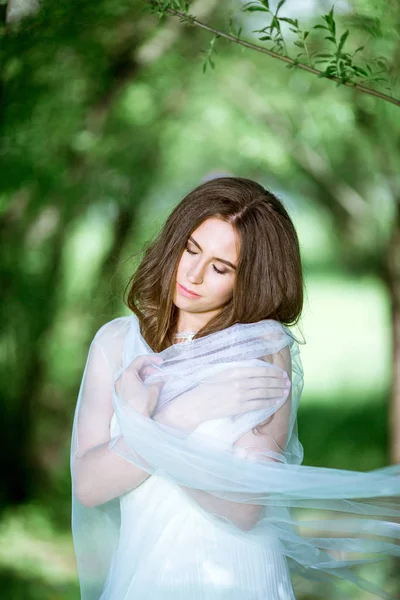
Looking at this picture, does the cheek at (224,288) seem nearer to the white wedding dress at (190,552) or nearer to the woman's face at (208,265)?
the woman's face at (208,265)

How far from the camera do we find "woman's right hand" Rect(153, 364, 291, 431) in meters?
1.85

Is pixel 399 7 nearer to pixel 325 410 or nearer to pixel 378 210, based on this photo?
pixel 378 210

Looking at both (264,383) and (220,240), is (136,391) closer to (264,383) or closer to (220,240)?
(264,383)

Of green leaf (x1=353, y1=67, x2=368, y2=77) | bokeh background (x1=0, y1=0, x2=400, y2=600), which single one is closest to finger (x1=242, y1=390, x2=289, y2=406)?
green leaf (x1=353, y1=67, x2=368, y2=77)

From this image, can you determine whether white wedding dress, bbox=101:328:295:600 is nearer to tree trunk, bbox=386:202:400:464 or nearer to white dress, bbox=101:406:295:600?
white dress, bbox=101:406:295:600

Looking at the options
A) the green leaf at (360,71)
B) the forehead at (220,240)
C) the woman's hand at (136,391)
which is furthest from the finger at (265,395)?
the green leaf at (360,71)

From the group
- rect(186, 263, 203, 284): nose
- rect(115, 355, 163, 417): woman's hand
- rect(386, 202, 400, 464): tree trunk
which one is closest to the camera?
rect(115, 355, 163, 417): woman's hand

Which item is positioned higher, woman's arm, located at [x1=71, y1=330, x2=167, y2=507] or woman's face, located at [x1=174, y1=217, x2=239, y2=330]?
woman's face, located at [x1=174, y1=217, x2=239, y2=330]

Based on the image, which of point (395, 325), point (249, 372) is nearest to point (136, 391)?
point (249, 372)

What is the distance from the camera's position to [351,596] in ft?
6.48

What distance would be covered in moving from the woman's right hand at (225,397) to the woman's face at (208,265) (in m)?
0.20

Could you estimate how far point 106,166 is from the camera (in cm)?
524

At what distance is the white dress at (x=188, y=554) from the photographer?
6.11ft

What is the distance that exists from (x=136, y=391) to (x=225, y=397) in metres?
A: 0.21
